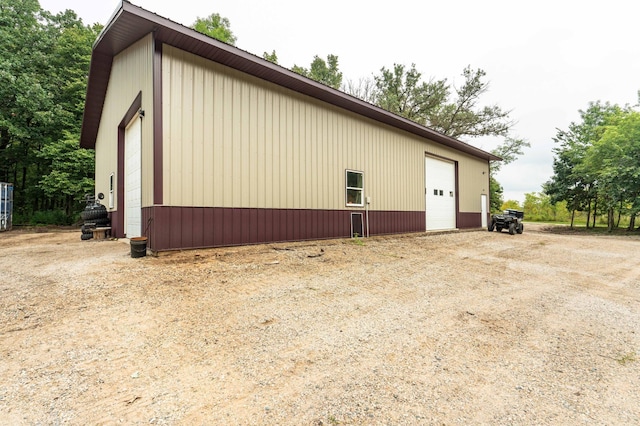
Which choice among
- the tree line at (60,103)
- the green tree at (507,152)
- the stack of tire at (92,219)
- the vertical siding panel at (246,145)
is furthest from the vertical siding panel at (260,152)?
the green tree at (507,152)

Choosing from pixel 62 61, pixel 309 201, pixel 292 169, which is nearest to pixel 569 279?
pixel 309 201

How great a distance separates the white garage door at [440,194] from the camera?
11.3 metres

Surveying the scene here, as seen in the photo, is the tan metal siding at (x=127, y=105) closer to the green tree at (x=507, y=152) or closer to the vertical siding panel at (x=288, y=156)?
the vertical siding panel at (x=288, y=156)

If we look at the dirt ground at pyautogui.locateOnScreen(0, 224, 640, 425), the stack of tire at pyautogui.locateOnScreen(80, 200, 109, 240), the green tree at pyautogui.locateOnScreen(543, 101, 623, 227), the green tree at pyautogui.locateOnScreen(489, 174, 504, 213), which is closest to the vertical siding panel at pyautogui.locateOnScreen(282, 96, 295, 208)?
the dirt ground at pyautogui.locateOnScreen(0, 224, 640, 425)

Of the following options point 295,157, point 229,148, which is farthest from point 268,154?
point 229,148

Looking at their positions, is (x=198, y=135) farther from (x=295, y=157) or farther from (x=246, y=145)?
(x=295, y=157)

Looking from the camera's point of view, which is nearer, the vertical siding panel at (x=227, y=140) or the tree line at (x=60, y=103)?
the vertical siding panel at (x=227, y=140)

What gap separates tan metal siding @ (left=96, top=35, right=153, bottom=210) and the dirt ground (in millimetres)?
2088

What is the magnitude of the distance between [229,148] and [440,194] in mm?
9494

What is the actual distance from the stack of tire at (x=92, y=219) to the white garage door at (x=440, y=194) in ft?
38.5

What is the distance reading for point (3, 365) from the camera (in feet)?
6.08

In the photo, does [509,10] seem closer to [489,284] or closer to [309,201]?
[309,201]

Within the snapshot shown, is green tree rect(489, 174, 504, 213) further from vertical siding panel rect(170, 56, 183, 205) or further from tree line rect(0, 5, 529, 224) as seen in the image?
vertical siding panel rect(170, 56, 183, 205)

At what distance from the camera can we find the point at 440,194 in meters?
11.9
